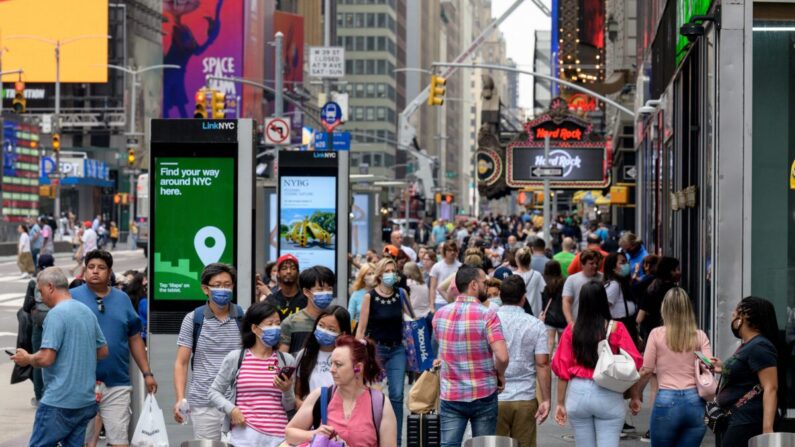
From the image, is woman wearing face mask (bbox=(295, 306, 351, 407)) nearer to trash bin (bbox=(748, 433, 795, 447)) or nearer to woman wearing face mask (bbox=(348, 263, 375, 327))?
trash bin (bbox=(748, 433, 795, 447))

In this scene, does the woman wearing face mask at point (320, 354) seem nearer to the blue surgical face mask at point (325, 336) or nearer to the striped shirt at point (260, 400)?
the blue surgical face mask at point (325, 336)

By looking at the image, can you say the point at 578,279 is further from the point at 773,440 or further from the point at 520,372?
the point at 773,440

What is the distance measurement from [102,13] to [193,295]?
88.0 meters

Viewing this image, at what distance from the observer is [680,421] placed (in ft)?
32.2

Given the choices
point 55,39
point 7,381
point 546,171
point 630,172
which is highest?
point 55,39

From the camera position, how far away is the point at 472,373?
10.3m

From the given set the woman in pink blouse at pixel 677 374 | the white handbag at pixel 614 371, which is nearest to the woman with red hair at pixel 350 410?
the white handbag at pixel 614 371

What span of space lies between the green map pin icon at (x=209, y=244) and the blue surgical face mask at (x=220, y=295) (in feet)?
11.2

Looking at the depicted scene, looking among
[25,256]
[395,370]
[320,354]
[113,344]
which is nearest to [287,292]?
[395,370]

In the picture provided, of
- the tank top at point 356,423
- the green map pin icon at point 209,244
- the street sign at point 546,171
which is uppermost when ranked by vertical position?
the street sign at point 546,171

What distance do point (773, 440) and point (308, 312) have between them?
3.72 metres

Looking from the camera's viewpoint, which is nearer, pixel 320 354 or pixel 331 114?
pixel 320 354

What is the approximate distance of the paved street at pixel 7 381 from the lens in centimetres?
1473

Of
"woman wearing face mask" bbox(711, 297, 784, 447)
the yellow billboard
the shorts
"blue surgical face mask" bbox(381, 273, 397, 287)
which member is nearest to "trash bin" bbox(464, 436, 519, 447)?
"woman wearing face mask" bbox(711, 297, 784, 447)
